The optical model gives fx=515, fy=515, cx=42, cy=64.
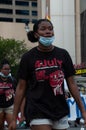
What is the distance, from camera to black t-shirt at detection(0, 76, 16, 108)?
885 centimetres

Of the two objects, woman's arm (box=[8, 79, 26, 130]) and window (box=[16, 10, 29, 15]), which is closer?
woman's arm (box=[8, 79, 26, 130])

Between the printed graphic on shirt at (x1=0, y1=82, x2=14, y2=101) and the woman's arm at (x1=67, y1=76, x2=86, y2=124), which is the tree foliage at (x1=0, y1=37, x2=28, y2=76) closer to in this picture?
the printed graphic on shirt at (x1=0, y1=82, x2=14, y2=101)

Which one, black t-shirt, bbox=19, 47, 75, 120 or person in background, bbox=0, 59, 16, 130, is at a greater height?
black t-shirt, bbox=19, 47, 75, 120

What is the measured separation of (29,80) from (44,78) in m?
0.23

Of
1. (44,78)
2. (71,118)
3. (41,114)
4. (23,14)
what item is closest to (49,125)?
(41,114)

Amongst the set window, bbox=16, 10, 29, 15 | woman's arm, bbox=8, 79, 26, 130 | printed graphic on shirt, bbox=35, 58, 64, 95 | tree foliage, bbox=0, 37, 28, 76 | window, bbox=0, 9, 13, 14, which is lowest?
tree foliage, bbox=0, 37, 28, 76

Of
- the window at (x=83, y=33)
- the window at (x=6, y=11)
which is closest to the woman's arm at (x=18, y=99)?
the window at (x=83, y=33)

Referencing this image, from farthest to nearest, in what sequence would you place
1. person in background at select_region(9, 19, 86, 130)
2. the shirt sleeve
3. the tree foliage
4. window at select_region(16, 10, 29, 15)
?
window at select_region(16, 10, 29, 15)
the tree foliage
the shirt sleeve
person in background at select_region(9, 19, 86, 130)

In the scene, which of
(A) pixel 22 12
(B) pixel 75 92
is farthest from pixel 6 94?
(A) pixel 22 12

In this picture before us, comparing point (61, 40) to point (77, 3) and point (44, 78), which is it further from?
point (44, 78)

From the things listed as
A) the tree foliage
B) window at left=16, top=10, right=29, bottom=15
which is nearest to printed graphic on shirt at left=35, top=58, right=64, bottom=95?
the tree foliage

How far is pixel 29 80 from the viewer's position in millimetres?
5043

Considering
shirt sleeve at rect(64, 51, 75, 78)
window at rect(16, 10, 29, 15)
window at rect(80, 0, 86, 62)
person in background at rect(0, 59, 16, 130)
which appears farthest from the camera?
window at rect(16, 10, 29, 15)

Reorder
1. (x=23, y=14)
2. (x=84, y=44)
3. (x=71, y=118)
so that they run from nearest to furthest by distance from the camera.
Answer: (x=71, y=118) < (x=84, y=44) < (x=23, y=14)
